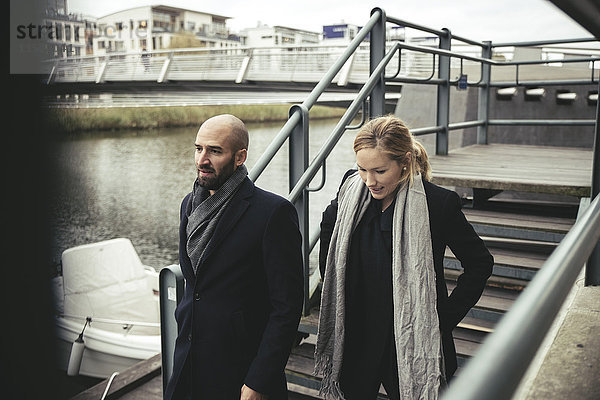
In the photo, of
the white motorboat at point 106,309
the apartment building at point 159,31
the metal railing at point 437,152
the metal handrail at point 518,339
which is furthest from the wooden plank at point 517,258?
the apartment building at point 159,31

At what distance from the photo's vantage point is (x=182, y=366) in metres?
1.93

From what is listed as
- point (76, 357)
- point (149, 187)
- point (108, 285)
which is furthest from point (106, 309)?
point (149, 187)

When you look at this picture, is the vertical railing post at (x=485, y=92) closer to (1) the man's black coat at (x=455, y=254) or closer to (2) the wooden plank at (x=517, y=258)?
(2) the wooden plank at (x=517, y=258)

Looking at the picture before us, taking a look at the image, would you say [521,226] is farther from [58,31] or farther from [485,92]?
[58,31]

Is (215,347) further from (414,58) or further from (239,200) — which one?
(414,58)

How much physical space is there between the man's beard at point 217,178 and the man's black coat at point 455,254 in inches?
25.1

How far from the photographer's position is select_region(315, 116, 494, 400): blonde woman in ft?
6.32

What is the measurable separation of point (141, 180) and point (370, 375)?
24772 millimetres

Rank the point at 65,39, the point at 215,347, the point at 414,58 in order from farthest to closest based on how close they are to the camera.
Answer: the point at 414,58 → the point at 215,347 → the point at 65,39

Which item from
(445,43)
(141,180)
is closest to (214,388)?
(445,43)

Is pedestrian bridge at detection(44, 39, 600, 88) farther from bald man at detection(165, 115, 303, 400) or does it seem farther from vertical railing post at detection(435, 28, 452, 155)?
bald man at detection(165, 115, 303, 400)

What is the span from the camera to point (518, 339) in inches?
20.6

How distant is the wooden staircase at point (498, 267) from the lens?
3.00 meters

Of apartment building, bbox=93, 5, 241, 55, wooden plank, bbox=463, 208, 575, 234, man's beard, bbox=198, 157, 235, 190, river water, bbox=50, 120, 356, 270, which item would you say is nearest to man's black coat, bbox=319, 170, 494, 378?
man's beard, bbox=198, 157, 235, 190
